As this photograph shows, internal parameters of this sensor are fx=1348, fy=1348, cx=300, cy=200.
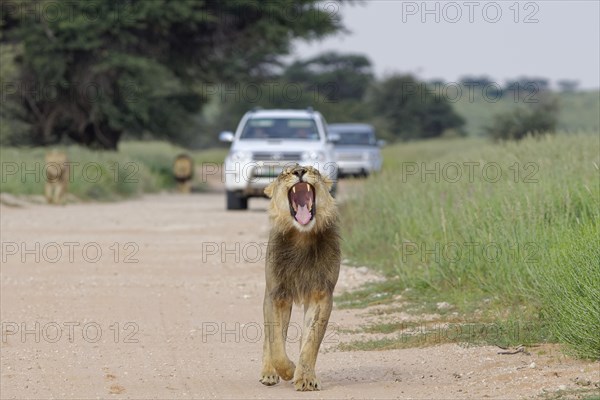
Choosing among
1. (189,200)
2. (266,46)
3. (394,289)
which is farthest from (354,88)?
(394,289)

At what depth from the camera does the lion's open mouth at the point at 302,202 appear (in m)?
8.34

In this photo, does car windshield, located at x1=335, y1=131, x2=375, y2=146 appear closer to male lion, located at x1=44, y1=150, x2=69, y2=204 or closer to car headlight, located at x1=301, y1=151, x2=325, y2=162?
male lion, located at x1=44, y1=150, x2=69, y2=204

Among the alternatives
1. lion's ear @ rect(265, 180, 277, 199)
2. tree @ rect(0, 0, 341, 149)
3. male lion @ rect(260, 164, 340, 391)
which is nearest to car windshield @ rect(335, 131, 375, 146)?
tree @ rect(0, 0, 341, 149)

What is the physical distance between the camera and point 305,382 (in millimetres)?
8250

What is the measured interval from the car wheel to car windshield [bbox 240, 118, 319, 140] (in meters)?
1.17

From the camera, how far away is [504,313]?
11117mm

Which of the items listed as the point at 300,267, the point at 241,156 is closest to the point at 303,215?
the point at 300,267

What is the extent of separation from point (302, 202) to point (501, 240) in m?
3.92

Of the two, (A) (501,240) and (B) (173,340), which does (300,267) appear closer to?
(B) (173,340)

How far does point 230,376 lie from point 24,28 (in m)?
31.5

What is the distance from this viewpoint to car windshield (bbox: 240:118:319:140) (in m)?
26.5

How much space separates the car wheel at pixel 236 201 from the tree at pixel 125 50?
12169 millimetres

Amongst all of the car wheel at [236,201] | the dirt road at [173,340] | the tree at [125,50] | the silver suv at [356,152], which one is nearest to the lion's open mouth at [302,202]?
the dirt road at [173,340]

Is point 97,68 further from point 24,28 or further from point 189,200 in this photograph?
point 189,200
